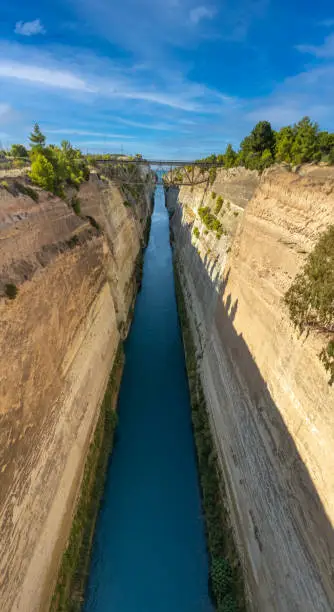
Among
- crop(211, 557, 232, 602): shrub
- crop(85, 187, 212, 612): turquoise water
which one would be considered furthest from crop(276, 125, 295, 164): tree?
crop(211, 557, 232, 602): shrub

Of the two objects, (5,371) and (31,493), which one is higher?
(5,371)

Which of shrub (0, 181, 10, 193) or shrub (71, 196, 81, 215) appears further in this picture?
shrub (71, 196, 81, 215)

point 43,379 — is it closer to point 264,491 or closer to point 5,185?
point 5,185

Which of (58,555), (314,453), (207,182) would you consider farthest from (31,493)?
(207,182)

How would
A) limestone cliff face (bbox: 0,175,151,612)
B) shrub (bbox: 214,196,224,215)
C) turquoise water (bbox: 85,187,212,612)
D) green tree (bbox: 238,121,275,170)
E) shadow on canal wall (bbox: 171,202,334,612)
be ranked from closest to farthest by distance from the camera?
shadow on canal wall (bbox: 171,202,334,612), limestone cliff face (bbox: 0,175,151,612), turquoise water (bbox: 85,187,212,612), green tree (bbox: 238,121,275,170), shrub (bbox: 214,196,224,215)

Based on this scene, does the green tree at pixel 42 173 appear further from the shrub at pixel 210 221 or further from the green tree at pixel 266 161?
the green tree at pixel 266 161

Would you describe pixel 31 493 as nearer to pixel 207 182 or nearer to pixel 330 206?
pixel 330 206

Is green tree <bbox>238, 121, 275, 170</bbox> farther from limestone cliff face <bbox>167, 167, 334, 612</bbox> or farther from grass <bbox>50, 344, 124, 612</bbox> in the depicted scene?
grass <bbox>50, 344, 124, 612</bbox>
